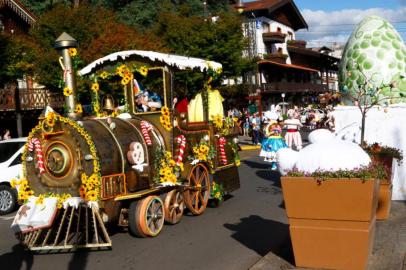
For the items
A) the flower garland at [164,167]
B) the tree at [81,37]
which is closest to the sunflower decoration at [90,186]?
the flower garland at [164,167]

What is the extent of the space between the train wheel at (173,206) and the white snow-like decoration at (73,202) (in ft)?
5.58

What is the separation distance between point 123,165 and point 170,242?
4.26 feet

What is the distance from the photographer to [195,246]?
7.43m

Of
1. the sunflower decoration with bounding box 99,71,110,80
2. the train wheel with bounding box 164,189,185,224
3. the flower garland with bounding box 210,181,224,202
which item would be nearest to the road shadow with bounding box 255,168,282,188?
the flower garland with bounding box 210,181,224,202

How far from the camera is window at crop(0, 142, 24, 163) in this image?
1160 centimetres

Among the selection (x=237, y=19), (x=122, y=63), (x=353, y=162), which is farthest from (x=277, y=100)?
(x=353, y=162)

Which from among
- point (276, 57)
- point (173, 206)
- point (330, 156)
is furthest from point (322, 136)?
point (276, 57)

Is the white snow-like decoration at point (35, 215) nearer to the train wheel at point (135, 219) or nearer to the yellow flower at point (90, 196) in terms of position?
the yellow flower at point (90, 196)

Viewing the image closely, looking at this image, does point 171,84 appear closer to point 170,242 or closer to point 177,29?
point 170,242

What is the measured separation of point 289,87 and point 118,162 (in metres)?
47.1

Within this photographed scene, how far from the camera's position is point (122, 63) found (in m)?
9.08

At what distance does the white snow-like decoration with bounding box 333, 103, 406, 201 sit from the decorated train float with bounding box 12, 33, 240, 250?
2732 millimetres

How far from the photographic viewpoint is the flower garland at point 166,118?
859 cm

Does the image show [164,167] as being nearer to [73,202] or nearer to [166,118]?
[166,118]
